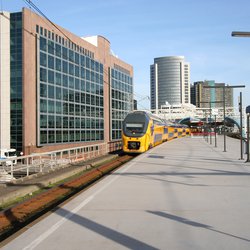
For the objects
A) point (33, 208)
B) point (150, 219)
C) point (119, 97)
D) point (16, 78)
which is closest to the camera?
point (150, 219)

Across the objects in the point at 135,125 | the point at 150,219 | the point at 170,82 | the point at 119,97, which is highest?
the point at 170,82

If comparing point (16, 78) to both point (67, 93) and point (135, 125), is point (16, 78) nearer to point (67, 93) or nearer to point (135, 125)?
point (67, 93)

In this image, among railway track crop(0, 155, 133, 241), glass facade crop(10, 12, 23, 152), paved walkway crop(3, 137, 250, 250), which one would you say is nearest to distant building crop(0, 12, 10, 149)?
glass facade crop(10, 12, 23, 152)

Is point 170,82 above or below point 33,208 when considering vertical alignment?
above

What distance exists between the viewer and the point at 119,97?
86.5 metres

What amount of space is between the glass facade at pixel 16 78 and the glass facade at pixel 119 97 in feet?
107

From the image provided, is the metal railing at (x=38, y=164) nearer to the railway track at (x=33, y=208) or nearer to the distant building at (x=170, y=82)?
the railway track at (x=33, y=208)

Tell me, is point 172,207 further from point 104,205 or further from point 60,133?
point 60,133

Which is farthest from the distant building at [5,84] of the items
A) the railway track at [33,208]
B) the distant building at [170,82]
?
the distant building at [170,82]

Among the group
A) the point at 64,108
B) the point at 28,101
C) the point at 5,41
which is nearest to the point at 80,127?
the point at 64,108

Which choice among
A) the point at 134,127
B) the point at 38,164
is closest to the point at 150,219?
the point at 38,164

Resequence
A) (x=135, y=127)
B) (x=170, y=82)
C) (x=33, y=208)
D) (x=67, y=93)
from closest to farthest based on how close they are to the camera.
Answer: (x=33, y=208), (x=135, y=127), (x=67, y=93), (x=170, y=82)

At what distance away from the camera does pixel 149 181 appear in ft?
38.6

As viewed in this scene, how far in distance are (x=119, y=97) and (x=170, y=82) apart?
102 metres
